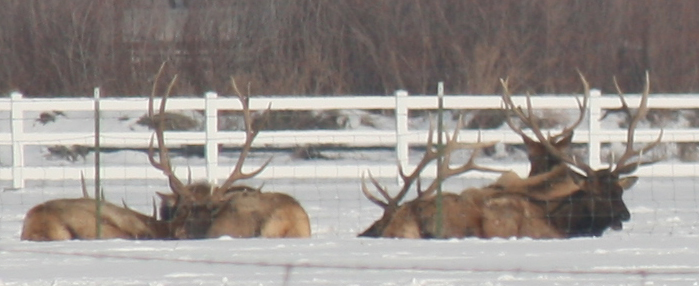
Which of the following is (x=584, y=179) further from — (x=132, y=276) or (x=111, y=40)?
(x=111, y=40)

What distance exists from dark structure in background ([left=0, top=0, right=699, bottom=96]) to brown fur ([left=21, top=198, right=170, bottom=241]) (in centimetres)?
1508

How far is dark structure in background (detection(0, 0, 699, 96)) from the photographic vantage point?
25.8 meters

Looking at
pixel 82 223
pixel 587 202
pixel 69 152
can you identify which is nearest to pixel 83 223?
pixel 82 223

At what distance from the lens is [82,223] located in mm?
9680

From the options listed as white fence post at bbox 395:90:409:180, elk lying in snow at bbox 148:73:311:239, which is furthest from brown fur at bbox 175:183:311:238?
white fence post at bbox 395:90:409:180

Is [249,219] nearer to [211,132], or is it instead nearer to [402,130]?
[211,132]

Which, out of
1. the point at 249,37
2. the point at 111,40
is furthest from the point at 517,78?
the point at 111,40

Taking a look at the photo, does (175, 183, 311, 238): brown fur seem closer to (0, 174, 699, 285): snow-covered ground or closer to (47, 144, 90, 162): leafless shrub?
(0, 174, 699, 285): snow-covered ground

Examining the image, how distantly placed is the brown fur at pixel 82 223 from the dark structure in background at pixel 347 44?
15078mm

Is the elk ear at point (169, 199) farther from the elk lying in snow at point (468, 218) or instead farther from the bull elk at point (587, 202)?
the bull elk at point (587, 202)

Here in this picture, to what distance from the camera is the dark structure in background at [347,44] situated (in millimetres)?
25797

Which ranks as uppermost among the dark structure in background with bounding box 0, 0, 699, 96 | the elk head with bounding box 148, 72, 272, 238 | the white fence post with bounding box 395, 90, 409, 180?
the dark structure in background with bounding box 0, 0, 699, 96

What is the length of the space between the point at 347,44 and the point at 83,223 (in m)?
17.8

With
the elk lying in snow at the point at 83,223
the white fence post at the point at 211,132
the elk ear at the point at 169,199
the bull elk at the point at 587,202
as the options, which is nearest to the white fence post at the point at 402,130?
the white fence post at the point at 211,132
